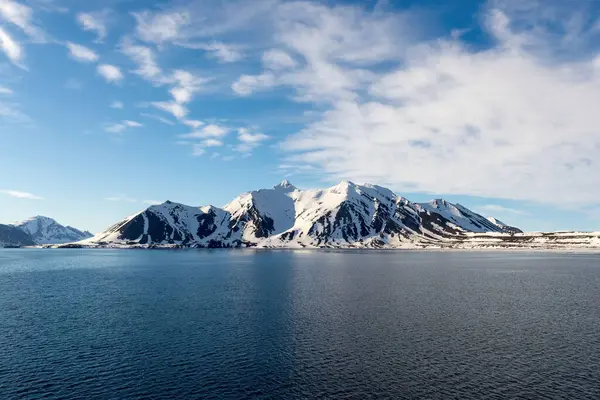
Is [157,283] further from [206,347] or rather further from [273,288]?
[206,347]

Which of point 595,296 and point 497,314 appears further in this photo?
point 595,296

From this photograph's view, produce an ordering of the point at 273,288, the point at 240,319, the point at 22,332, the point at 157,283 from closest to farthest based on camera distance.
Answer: the point at 22,332 < the point at 240,319 < the point at 273,288 < the point at 157,283

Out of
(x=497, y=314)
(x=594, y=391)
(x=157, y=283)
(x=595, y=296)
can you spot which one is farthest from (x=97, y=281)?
(x=595, y=296)

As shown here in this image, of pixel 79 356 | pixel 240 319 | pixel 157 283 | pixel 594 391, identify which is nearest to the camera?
pixel 594 391

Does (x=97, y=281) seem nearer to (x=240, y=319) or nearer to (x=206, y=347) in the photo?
(x=240, y=319)

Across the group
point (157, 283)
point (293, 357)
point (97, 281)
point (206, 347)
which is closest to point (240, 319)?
point (206, 347)

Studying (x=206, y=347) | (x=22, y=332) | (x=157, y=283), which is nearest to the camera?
(x=206, y=347)
